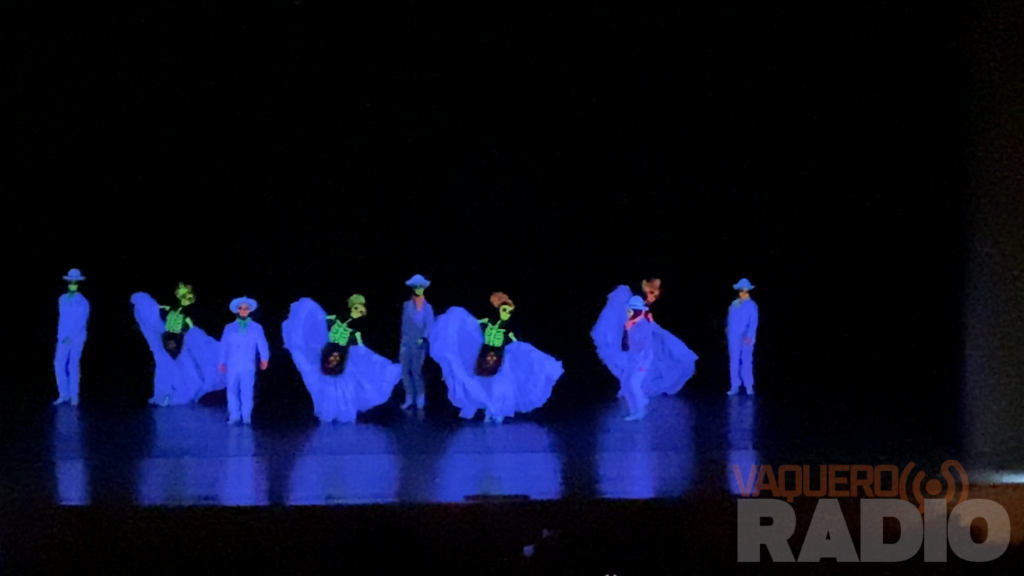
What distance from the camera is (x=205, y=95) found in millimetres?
7367

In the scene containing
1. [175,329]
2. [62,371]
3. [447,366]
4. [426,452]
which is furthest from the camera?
[62,371]

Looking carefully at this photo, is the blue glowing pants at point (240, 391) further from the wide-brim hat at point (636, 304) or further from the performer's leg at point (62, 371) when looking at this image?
the wide-brim hat at point (636, 304)

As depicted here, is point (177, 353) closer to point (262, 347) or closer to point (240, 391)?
point (240, 391)

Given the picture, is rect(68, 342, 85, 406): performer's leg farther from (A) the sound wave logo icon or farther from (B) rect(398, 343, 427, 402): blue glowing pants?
(A) the sound wave logo icon

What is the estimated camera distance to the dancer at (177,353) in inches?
278

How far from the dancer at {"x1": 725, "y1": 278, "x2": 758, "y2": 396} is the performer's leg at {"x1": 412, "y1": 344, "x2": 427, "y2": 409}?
263cm

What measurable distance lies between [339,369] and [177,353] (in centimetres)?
157

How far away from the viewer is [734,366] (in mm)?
7465

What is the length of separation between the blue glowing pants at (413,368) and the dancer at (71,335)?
266cm

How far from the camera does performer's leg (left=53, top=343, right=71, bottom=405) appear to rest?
711 centimetres

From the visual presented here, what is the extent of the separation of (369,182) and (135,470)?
11.1ft

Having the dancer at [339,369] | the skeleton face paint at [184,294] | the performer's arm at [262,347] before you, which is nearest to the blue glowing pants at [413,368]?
the dancer at [339,369]

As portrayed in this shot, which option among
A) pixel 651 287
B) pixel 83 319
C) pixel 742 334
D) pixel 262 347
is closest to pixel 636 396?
pixel 651 287

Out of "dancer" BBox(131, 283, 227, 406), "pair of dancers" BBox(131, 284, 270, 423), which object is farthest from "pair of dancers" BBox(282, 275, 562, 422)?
"dancer" BBox(131, 283, 227, 406)
